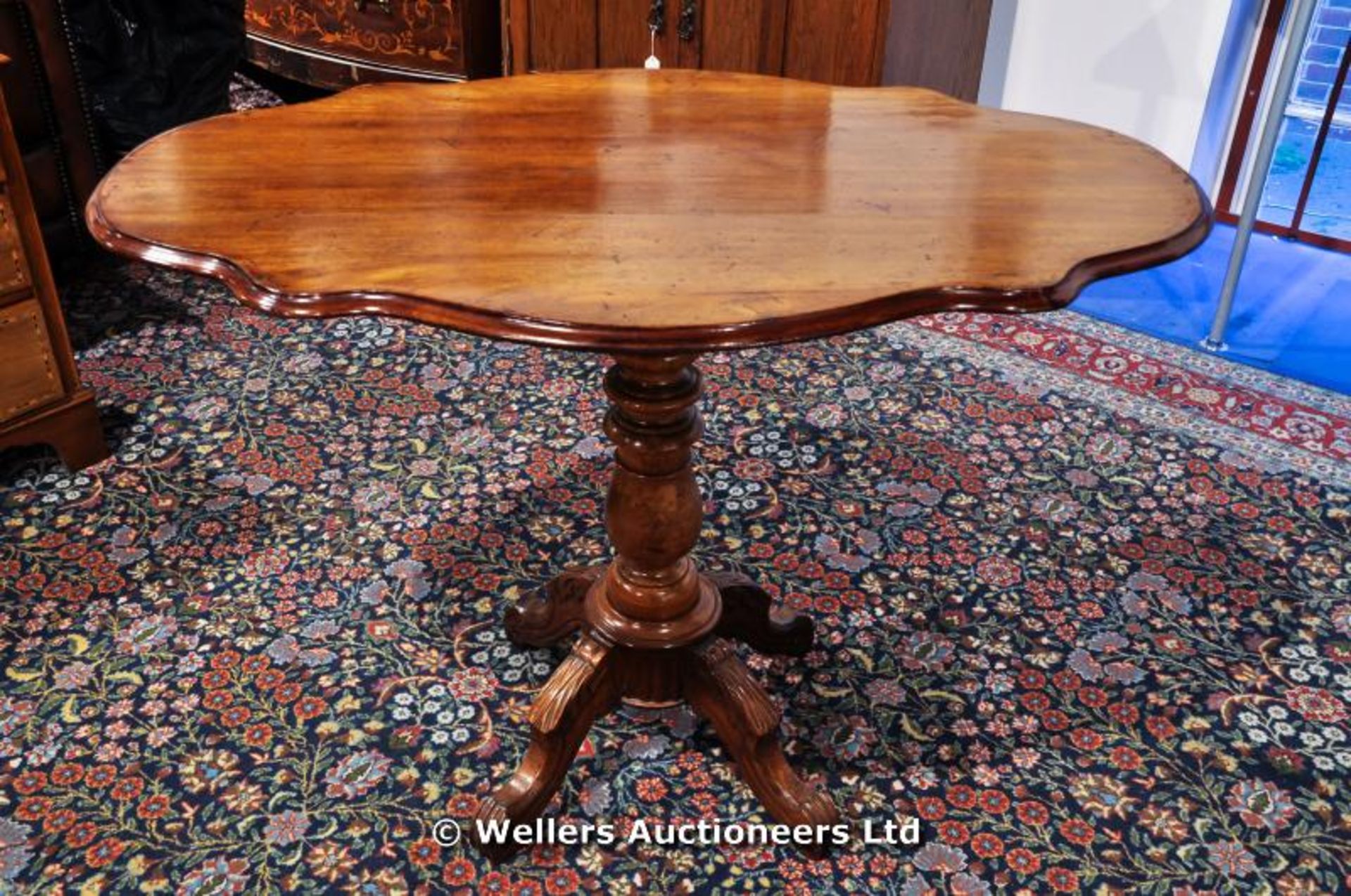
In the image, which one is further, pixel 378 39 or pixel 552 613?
pixel 378 39

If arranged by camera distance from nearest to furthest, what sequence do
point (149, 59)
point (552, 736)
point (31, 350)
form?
point (552, 736) → point (31, 350) → point (149, 59)

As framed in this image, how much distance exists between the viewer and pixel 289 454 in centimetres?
251

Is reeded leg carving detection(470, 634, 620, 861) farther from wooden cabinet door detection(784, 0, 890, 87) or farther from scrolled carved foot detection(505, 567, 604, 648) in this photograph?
wooden cabinet door detection(784, 0, 890, 87)

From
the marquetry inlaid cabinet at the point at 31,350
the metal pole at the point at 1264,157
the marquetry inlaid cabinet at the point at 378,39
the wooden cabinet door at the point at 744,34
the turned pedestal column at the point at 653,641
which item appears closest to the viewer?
the turned pedestal column at the point at 653,641

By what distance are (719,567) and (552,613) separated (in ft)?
1.22

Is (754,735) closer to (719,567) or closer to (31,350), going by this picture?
(719,567)

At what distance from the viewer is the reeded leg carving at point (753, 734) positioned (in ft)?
5.36

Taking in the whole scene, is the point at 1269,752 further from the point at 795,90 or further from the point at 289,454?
the point at 289,454

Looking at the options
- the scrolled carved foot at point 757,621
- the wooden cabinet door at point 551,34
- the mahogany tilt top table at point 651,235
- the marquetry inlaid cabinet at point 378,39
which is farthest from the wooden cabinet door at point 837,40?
the scrolled carved foot at point 757,621

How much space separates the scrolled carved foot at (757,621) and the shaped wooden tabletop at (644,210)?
659 millimetres

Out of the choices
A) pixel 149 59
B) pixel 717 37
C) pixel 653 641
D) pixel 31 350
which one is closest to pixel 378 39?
pixel 149 59

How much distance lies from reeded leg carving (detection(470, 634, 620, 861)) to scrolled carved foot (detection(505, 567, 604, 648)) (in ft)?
0.57

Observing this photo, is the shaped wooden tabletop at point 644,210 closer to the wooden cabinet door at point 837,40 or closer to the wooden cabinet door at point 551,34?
the wooden cabinet door at point 837,40

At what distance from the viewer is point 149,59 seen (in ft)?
11.2
